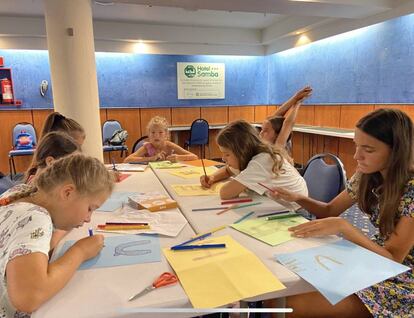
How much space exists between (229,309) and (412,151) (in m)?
0.90

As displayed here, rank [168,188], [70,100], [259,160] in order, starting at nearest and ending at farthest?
[259,160]
[168,188]
[70,100]

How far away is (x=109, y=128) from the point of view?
6.11m

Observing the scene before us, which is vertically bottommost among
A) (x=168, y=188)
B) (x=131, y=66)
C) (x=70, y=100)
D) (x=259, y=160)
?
(x=168, y=188)

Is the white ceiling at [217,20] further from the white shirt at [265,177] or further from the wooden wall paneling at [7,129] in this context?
the white shirt at [265,177]

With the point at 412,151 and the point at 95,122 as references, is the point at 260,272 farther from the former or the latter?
the point at 95,122

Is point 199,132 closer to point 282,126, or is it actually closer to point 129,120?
point 129,120

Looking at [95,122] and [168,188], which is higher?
[95,122]

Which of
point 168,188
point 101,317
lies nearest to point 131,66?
point 168,188

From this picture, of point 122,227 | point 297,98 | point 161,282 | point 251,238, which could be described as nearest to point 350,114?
point 297,98

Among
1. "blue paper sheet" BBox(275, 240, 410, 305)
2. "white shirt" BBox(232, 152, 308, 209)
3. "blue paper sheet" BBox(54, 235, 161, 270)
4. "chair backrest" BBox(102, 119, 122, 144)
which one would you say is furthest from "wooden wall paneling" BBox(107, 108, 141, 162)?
"blue paper sheet" BBox(275, 240, 410, 305)

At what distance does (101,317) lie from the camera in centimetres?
74

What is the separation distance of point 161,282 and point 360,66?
5069 millimetres

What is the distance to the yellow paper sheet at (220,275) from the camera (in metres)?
0.81

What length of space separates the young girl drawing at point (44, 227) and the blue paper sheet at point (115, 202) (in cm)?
49
